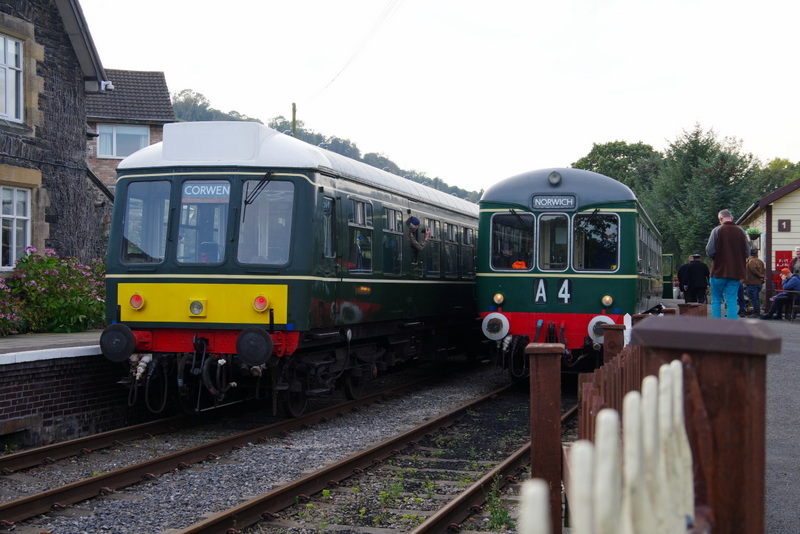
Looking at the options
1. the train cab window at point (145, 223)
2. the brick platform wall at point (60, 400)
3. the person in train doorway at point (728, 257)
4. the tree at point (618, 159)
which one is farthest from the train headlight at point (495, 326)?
the tree at point (618, 159)

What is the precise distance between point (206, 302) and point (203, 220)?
3.22 ft

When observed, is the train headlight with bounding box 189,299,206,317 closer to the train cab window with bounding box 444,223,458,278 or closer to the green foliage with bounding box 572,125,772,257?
the train cab window with bounding box 444,223,458,278

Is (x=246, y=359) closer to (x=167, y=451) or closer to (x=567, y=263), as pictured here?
(x=167, y=451)

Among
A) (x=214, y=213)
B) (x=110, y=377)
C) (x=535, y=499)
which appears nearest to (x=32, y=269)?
(x=110, y=377)

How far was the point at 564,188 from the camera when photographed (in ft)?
42.8

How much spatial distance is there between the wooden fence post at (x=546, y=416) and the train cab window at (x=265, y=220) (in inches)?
207

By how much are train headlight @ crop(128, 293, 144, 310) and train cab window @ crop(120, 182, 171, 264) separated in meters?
0.42

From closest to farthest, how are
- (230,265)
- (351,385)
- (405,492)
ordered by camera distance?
(405,492) < (230,265) < (351,385)

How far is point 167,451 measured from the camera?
29.5ft

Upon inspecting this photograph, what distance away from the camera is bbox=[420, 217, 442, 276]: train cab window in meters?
14.9

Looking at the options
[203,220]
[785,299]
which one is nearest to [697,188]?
[785,299]

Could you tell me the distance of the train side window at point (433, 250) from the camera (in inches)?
588

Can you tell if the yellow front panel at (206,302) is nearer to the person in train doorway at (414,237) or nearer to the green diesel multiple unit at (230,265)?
the green diesel multiple unit at (230,265)

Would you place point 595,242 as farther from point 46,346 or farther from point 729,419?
point 729,419
